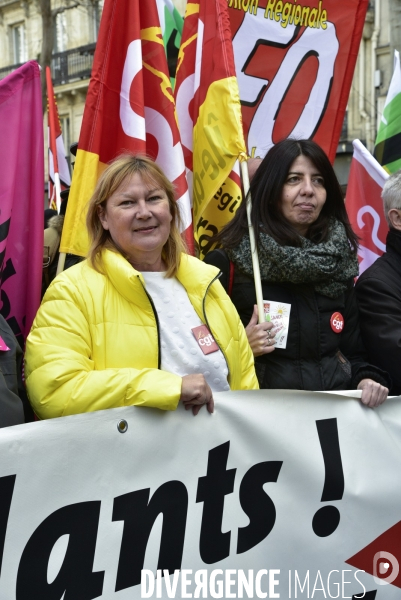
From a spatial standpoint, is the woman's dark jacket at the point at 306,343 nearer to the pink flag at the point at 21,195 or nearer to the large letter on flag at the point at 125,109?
the large letter on flag at the point at 125,109

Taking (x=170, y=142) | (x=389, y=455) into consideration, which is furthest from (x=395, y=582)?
(x=170, y=142)

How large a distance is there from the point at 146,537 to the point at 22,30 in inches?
1186

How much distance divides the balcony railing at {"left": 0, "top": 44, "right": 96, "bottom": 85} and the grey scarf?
2535 centimetres

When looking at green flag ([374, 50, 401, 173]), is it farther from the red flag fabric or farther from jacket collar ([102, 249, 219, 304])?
jacket collar ([102, 249, 219, 304])

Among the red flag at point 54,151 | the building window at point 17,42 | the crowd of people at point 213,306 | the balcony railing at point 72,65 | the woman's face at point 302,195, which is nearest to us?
the crowd of people at point 213,306

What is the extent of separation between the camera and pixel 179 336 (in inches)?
105

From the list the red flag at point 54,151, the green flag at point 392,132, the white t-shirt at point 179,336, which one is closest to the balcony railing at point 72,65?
the red flag at point 54,151

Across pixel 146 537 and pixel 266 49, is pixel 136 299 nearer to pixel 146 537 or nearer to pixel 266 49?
pixel 146 537

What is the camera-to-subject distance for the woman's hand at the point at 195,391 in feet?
8.14

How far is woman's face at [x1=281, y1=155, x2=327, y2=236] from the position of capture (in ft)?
10.6

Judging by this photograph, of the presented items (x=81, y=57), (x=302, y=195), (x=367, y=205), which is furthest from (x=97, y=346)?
(x=81, y=57)

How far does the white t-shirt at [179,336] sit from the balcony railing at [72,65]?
1013 inches

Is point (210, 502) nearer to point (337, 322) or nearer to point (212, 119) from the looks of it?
point (337, 322)

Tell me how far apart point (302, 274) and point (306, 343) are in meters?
0.27
